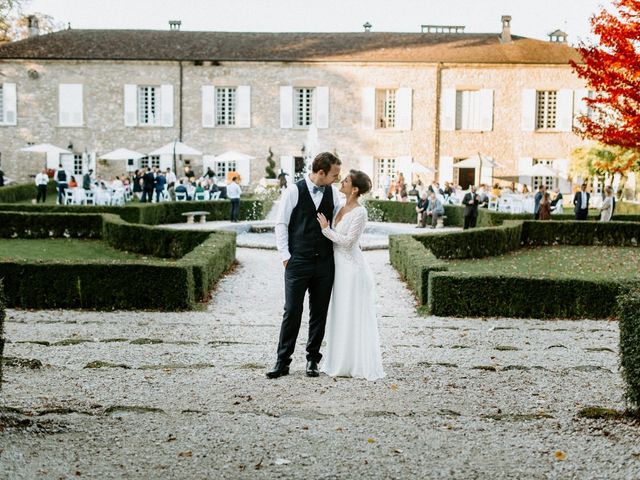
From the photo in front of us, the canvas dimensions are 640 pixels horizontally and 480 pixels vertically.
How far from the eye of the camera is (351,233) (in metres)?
5.85

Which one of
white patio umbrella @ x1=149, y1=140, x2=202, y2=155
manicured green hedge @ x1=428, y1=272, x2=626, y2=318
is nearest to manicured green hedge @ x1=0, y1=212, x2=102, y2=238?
manicured green hedge @ x1=428, y1=272, x2=626, y2=318

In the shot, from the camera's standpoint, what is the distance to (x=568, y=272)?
1395 centimetres

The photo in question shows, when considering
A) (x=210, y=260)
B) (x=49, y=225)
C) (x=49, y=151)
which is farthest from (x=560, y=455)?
(x=49, y=151)

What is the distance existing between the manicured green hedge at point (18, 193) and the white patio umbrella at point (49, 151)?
4.33 ft

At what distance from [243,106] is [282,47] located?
294 cm

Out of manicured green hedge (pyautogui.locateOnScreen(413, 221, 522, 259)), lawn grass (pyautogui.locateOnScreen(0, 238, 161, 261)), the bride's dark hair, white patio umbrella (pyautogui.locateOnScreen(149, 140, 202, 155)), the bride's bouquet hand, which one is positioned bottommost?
lawn grass (pyautogui.locateOnScreen(0, 238, 161, 261))

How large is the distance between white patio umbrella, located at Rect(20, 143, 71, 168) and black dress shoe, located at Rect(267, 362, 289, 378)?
26.2m

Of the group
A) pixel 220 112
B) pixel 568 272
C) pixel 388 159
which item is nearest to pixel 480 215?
pixel 568 272

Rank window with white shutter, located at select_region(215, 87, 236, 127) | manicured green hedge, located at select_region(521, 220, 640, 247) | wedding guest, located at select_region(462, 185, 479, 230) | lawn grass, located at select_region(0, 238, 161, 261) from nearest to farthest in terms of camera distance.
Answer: lawn grass, located at select_region(0, 238, 161, 261) → manicured green hedge, located at select_region(521, 220, 640, 247) → wedding guest, located at select_region(462, 185, 479, 230) → window with white shutter, located at select_region(215, 87, 236, 127)

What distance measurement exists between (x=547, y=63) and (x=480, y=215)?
13620 millimetres

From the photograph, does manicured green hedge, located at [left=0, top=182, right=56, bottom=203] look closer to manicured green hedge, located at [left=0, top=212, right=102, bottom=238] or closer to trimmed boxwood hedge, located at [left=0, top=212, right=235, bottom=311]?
manicured green hedge, located at [left=0, top=212, right=102, bottom=238]

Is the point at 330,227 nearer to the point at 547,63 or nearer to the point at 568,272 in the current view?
the point at 568,272

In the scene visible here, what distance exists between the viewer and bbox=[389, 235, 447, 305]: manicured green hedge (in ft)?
34.6

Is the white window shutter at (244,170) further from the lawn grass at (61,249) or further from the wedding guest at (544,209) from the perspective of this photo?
the wedding guest at (544,209)
